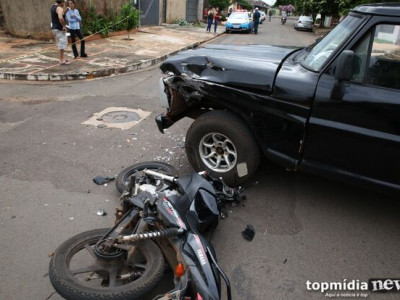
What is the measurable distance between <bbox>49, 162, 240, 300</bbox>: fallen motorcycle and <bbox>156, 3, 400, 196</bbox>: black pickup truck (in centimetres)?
94

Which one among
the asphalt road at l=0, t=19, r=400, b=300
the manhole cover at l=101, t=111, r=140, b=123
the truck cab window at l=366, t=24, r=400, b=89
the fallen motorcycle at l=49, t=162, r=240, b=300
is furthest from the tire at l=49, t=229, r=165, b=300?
the manhole cover at l=101, t=111, r=140, b=123

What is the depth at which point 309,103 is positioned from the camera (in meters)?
3.22

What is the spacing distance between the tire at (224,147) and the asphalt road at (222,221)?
1.22ft

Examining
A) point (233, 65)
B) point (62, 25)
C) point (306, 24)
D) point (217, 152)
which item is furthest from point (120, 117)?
point (306, 24)

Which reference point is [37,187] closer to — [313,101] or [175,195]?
[175,195]

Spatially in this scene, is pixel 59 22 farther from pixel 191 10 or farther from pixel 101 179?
pixel 191 10

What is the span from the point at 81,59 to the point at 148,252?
9.40 meters

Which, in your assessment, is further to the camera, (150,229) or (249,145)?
(249,145)

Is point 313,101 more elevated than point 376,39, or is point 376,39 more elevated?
point 376,39

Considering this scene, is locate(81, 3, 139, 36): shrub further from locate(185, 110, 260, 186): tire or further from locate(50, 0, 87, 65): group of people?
locate(185, 110, 260, 186): tire

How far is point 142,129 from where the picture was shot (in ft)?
18.6

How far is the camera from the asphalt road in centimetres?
283

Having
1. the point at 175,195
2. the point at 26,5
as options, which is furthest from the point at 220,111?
the point at 26,5

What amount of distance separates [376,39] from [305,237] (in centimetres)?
192
